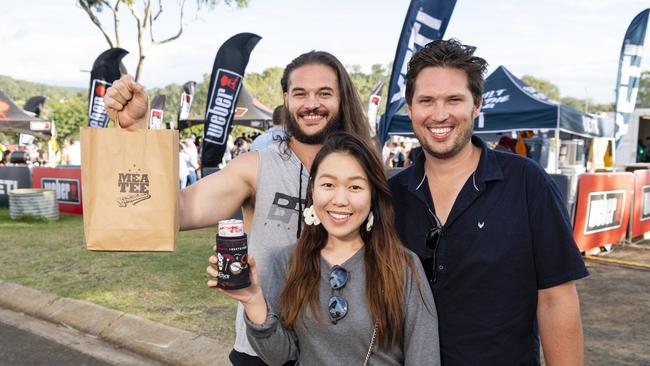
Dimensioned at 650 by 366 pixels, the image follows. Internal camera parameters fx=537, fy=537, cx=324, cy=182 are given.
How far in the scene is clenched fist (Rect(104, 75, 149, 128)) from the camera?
1982mm

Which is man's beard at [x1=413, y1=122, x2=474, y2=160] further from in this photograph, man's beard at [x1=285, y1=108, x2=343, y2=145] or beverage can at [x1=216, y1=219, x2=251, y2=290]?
beverage can at [x1=216, y1=219, x2=251, y2=290]

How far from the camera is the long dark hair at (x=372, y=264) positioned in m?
1.80

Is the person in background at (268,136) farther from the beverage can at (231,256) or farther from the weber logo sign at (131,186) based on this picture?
the beverage can at (231,256)

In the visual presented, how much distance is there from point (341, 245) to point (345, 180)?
9.9 inches

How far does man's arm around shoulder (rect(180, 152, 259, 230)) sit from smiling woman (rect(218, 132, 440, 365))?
0.46 m

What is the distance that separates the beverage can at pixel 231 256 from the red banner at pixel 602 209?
6.76 metres

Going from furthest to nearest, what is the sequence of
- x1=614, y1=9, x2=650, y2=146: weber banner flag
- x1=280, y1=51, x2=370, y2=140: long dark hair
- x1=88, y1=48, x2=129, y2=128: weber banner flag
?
x1=88, y1=48, x2=129, y2=128: weber banner flag < x1=614, y1=9, x2=650, y2=146: weber banner flag < x1=280, y1=51, x2=370, y2=140: long dark hair

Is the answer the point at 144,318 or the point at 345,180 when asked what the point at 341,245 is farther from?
the point at 144,318

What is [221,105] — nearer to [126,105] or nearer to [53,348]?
[53,348]

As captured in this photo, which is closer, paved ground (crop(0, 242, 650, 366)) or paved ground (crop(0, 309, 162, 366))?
paved ground (crop(0, 242, 650, 366))

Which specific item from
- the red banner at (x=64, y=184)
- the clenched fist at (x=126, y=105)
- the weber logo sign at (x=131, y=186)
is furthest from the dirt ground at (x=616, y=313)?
the red banner at (x=64, y=184)

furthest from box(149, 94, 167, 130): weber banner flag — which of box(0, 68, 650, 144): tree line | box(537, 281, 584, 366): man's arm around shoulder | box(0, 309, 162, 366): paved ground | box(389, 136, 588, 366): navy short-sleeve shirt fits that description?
box(537, 281, 584, 366): man's arm around shoulder

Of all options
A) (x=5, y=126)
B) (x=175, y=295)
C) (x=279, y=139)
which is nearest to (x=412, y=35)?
(x=175, y=295)

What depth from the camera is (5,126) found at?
2017 centimetres
